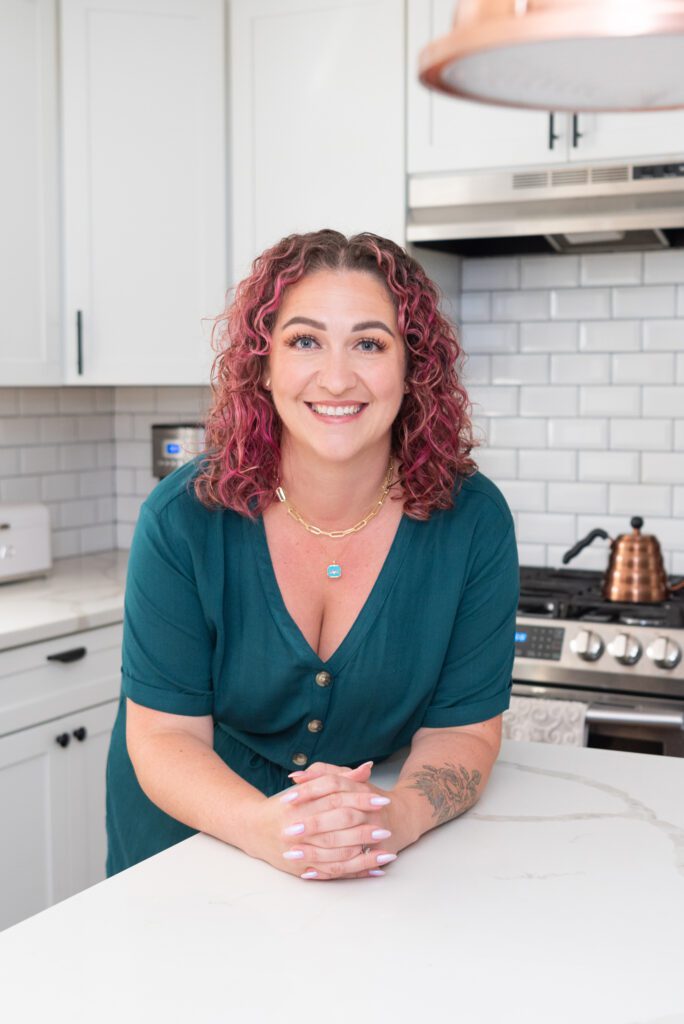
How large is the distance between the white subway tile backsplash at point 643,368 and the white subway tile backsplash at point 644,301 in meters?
0.11

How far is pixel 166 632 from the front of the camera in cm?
159

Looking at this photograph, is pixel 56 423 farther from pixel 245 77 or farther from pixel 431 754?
pixel 431 754

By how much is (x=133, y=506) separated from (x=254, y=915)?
9.38 ft

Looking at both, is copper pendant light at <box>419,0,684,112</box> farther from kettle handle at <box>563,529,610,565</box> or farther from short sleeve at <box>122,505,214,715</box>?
kettle handle at <box>563,529,610,565</box>

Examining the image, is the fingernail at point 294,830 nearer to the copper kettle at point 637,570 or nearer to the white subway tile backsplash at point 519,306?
the copper kettle at point 637,570

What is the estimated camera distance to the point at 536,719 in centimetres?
275

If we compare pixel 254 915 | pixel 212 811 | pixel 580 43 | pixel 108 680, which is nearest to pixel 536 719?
pixel 108 680

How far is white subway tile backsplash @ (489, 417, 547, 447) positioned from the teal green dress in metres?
1.76

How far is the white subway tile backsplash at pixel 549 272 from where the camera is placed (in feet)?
11.0

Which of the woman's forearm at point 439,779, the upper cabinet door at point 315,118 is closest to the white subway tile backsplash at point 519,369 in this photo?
the upper cabinet door at point 315,118

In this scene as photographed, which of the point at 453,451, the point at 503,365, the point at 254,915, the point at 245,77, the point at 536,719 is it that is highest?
the point at 245,77

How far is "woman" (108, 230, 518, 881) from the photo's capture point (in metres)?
1.60

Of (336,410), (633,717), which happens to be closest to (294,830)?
(336,410)

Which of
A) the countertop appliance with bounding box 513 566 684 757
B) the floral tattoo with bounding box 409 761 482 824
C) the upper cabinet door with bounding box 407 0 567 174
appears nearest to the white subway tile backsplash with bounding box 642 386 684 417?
the countertop appliance with bounding box 513 566 684 757
